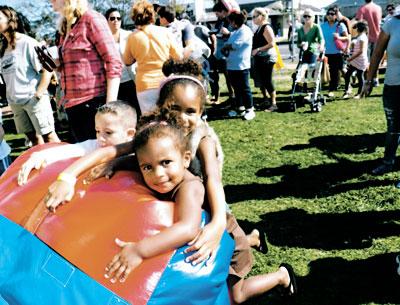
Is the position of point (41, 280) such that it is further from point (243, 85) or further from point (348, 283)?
point (243, 85)

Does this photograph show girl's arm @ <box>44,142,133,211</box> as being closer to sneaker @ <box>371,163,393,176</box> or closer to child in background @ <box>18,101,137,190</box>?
child in background @ <box>18,101,137,190</box>

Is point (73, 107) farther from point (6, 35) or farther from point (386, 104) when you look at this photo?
point (386, 104)

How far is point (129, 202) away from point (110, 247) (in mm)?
225

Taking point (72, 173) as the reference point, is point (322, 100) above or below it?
below

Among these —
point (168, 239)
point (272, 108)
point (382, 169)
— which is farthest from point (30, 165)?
point (272, 108)

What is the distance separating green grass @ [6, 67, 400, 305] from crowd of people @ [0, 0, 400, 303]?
0.31m

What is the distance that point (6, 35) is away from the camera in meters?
4.99

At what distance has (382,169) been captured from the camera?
4949 millimetres

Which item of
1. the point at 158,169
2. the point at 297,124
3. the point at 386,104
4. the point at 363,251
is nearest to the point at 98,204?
the point at 158,169

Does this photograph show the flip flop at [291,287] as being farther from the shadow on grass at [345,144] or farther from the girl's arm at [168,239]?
the shadow on grass at [345,144]

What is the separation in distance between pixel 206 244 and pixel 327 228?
86.1 inches

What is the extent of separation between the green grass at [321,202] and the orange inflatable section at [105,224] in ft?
4.79

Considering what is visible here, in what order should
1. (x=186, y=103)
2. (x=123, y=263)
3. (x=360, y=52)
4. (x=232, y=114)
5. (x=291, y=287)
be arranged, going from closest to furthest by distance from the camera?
(x=123, y=263) → (x=186, y=103) → (x=291, y=287) → (x=232, y=114) → (x=360, y=52)

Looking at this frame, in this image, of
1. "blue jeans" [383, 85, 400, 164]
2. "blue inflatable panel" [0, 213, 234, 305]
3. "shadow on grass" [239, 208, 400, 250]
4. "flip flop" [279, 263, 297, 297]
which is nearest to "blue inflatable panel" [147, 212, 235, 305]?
"blue inflatable panel" [0, 213, 234, 305]
